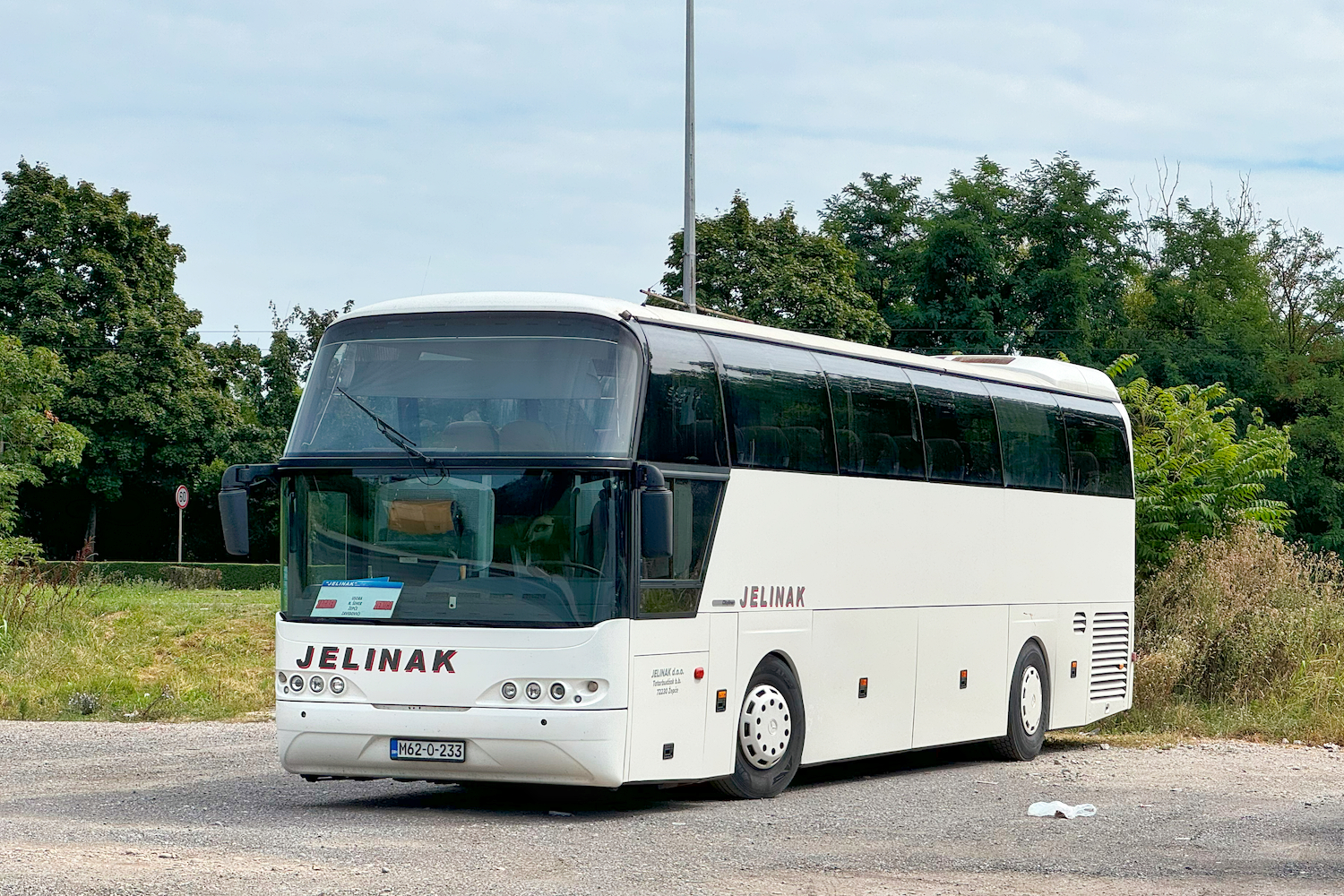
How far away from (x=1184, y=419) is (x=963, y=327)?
106 ft

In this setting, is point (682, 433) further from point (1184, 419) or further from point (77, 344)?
point (77, 344)

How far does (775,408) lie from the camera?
1373cm

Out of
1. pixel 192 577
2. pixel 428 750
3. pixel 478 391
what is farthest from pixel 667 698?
pixel 192 577

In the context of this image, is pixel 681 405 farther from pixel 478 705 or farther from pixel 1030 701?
pixel 1030 701

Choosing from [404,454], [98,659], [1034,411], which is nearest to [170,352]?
[98,659]

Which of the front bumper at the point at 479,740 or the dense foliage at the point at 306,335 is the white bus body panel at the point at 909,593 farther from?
the dense foliage at the point at 306,335

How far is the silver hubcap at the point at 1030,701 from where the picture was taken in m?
18.0

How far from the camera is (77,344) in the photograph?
188 feet

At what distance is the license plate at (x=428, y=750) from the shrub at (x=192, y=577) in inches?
1349

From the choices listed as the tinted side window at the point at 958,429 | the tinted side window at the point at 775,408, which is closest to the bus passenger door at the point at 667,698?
the tinted side window at the point at 775,408

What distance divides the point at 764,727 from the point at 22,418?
77.9 feet

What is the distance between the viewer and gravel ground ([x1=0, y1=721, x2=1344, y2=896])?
923 cm

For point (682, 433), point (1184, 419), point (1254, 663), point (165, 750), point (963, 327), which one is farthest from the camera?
point (963, 327)

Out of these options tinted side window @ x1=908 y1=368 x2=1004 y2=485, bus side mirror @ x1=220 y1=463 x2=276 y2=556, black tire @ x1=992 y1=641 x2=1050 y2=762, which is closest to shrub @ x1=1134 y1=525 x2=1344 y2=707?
black tire @ x1=992 y1=641 x2=1050 y2=762
